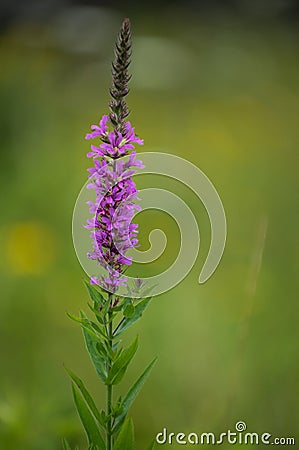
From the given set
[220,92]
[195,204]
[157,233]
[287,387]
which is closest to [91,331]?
[287,387]

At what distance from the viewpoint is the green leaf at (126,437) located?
0.76 m

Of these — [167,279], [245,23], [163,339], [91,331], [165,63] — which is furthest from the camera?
[245,23]

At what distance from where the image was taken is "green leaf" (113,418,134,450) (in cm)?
76

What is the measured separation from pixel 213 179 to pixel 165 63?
49 cm

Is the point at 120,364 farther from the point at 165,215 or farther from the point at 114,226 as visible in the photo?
the point at 165,215

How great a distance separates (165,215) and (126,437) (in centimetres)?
117

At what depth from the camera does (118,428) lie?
79 cm

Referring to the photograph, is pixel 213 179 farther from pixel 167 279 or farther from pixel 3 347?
pixel 167 279

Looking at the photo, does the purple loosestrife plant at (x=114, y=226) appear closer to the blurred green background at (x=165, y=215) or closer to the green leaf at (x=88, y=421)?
the green leaf at (x=88, y=421)

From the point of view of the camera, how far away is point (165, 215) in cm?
189

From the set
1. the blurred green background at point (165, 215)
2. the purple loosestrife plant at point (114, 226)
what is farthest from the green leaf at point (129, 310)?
the blurred green background at point (165, 215)

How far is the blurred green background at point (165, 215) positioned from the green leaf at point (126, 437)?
0.31 meters

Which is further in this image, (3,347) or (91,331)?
(3,347)

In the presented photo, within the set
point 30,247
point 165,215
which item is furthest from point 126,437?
point 165,215
